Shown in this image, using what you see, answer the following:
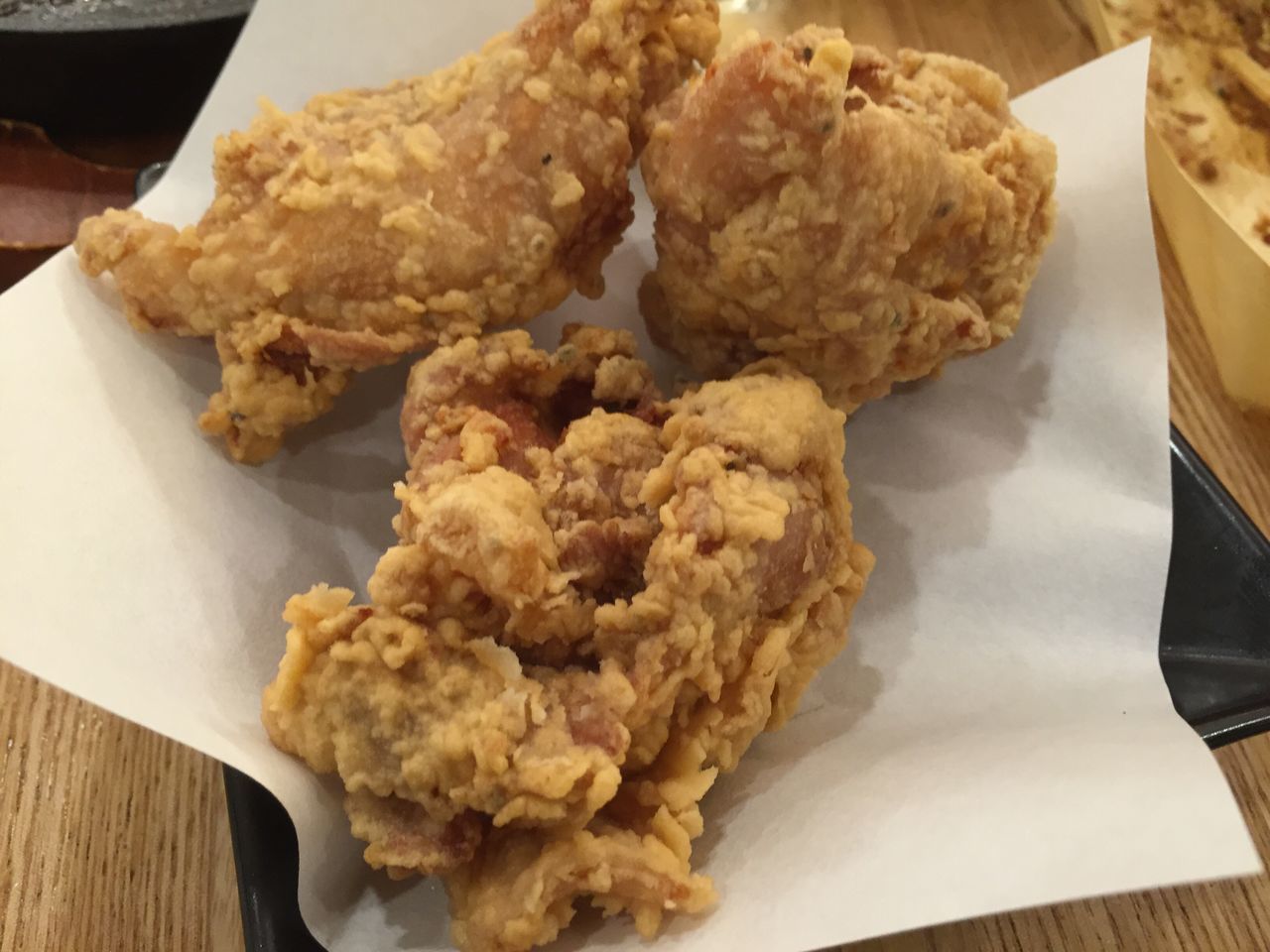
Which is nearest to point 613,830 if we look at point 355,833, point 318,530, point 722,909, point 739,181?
point 722,909

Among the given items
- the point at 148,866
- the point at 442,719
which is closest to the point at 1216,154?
the point at 442,719

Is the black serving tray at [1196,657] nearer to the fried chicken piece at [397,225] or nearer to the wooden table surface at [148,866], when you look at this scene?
the wooden table surface at [148,866]

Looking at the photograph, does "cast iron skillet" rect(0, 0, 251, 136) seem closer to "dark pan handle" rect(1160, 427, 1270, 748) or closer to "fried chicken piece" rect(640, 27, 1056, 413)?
"fried chicken piece" rect(640, 27, 1056, 413)

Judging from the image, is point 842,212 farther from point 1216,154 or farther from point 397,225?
point 1216,154

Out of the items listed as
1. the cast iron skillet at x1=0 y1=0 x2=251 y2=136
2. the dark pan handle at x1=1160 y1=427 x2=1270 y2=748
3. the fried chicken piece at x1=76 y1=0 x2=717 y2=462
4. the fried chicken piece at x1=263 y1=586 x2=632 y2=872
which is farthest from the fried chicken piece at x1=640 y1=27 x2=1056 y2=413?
the cast iron skillet at x1=0 y1=0 x2=251 y2=136

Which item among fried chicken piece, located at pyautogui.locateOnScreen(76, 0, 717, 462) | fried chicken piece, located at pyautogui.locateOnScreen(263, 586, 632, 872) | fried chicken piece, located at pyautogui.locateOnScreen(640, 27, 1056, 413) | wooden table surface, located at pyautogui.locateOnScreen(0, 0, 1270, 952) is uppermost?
fried chicken piece, located at pyautogui.locateOnScreen(640, 27, 1056, 413)

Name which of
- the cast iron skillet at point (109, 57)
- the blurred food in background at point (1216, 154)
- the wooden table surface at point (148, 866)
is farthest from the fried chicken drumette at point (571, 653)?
the cast iron skillet at point (109, 57)
